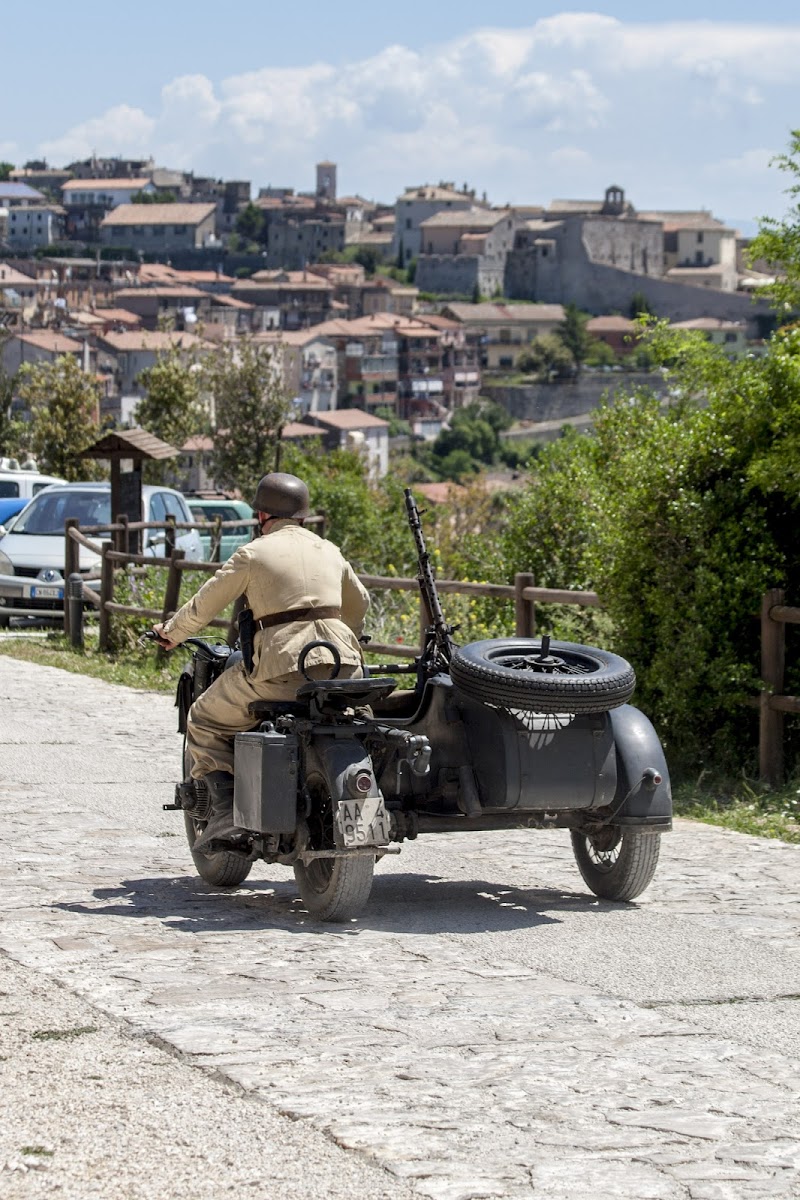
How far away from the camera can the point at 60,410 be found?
44.3m

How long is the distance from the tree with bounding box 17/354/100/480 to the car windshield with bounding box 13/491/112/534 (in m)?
19.9

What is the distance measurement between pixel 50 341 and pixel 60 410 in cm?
8911

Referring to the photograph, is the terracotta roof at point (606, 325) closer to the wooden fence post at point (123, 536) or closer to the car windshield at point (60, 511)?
the car windshield at point (60, 511)

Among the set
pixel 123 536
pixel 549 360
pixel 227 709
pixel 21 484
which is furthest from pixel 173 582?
pixel 549 360

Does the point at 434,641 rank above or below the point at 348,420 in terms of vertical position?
above

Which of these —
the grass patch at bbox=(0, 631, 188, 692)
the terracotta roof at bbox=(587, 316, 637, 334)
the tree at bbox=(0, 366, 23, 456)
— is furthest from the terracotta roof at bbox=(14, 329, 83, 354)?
the grass patch at bbox=(0, 631, 188, 692)

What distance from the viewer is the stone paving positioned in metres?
4.50

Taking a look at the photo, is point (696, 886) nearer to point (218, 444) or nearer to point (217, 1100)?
point (217, 1100)

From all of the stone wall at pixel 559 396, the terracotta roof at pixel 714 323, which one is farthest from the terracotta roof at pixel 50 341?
the terracotta roof at pixel 714 323

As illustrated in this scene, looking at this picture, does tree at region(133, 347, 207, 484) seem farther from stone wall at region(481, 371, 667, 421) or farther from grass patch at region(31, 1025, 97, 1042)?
stone wall at region(481, 371, 667, 421)

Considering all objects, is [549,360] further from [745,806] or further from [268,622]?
[268,622]

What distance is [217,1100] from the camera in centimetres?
477

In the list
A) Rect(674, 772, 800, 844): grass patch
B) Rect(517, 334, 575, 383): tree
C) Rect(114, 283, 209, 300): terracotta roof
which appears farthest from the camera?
Rect(114, 283, 209, 300): terracotta roof

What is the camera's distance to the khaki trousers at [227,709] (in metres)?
7.13
